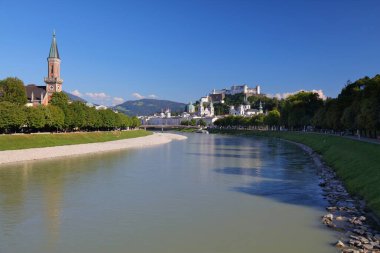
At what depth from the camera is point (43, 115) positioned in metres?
64.5

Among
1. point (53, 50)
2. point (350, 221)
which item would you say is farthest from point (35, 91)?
point (350, 221)

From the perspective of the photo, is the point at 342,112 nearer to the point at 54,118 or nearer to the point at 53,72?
the point at 54,118

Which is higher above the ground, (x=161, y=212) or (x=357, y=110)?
(x=357, y=110)

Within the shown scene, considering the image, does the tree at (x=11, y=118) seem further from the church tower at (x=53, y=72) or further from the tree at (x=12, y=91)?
the church tower at (x=53, y=72)

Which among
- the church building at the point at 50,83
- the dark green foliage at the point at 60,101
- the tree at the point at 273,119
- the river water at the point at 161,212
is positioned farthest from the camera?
the tree at the point at 273,119

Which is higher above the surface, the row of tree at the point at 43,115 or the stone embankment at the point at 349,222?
the row of tree at the point at 43,115

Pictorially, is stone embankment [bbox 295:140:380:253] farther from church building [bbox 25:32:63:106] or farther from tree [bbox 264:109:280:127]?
tree [bbox 264:109:280:127]

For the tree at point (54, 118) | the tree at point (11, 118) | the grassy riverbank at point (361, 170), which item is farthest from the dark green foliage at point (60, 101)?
the grassy riverbank at point (361, 170)

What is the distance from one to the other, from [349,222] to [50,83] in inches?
4120

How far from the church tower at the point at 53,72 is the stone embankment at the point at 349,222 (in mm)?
96588

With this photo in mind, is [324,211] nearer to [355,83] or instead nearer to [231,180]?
[231,180]

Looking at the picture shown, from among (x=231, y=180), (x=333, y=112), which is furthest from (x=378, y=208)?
(x=333, y=112)

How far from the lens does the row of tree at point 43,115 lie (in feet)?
189

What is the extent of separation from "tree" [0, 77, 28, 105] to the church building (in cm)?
2618
